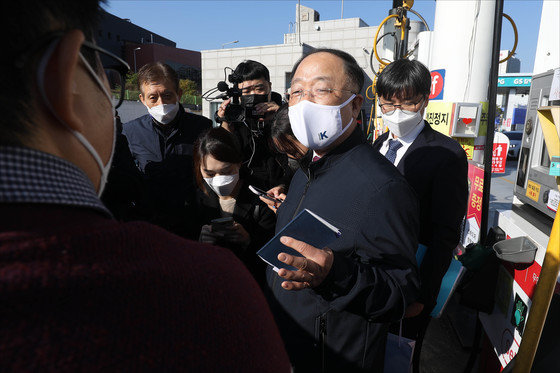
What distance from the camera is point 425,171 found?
2057 millimetres

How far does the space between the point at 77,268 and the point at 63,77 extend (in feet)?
0.93

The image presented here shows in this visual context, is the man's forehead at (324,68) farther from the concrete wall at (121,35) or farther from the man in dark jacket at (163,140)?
the concrete wall at (121,35)

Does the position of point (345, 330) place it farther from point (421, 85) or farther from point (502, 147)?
point (502, 147)

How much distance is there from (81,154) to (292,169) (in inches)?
97.1

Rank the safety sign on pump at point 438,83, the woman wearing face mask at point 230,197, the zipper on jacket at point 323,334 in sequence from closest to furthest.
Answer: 1. the zipper on jacket at point 323,334
2. the woman wearing face mask at point 230,197
3. the safety sign on pump at point 438,83

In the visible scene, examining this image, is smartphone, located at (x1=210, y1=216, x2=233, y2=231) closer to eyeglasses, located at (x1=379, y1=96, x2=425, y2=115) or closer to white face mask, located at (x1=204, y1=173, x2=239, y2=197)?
white face mask, located at (x1=204, y1=173, x2=239, y2=197)

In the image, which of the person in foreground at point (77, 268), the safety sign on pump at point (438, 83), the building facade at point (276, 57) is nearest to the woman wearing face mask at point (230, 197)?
the person in foreground at point (77, 268)

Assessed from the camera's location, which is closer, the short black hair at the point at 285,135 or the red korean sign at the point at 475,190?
the short black hair at the point at 285,135

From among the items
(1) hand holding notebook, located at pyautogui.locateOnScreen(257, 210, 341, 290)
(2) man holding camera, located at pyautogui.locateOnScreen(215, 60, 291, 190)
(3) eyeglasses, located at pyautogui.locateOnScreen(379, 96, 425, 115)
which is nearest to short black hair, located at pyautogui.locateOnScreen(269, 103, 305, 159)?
→ (2) man holding camera, located at pyautogui.locateOnScreen(215, 60, 291, 190)

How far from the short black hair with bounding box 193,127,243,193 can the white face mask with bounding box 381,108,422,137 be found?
1.11 meters

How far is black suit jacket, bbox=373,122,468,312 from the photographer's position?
1.95 meters

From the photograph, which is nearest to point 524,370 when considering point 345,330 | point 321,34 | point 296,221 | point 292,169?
point 345,330

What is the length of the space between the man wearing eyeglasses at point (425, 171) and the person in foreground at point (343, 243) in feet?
1.49

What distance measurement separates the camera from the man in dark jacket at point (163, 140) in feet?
9.30
